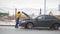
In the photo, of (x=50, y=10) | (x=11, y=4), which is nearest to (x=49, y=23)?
(x=50, y=10)

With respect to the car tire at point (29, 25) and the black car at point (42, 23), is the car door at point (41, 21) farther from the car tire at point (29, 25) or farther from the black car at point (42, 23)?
the car tire at point (29, 25)

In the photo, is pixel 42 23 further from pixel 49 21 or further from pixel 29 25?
pixel 29 25

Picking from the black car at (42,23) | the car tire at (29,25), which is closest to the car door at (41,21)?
the black car at (42,23)

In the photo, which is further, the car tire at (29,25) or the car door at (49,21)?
the car door at (49,21)

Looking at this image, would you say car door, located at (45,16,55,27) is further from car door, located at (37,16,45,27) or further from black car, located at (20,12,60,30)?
car door, located at (37,16,45,27)

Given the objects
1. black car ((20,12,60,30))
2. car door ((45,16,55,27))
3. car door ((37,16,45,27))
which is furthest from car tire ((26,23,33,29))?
car door ((45,16,55,27))

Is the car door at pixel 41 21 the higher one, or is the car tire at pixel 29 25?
the car door at pixel 41 21

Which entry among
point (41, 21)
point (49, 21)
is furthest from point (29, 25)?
point (49, 21)

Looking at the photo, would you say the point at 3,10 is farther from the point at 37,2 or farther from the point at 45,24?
the point at 45,24

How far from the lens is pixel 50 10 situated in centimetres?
2794

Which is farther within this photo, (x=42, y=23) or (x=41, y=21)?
(x=41, y=21)

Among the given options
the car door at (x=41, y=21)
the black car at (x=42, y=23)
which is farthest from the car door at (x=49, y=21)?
the car door at (x=41, y=21)

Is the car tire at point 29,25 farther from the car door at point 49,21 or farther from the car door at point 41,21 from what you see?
the car door at point 49,21

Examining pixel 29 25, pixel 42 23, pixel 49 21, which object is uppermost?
pixel 49 21
